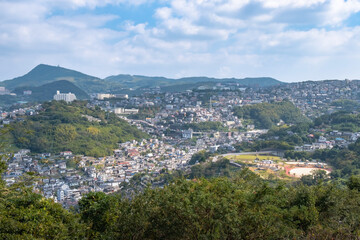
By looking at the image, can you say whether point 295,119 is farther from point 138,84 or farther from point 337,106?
point 138,84

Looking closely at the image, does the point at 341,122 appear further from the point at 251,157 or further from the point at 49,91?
the point at 49,91

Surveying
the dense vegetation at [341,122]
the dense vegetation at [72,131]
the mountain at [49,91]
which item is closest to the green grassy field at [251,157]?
the dense vegetation at [341,122]

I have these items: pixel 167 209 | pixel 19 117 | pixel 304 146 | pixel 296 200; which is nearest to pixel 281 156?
pixel 304 146

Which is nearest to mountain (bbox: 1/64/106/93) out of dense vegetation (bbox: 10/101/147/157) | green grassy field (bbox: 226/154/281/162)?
dense vegetation (bbox: 10/101/147/157)

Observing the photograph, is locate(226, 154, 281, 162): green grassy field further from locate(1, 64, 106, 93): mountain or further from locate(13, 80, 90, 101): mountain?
locate(1, 64, 106, 93): mountain

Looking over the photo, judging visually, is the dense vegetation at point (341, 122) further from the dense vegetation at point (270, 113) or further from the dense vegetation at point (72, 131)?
the dense vegetation at point (72, 131)

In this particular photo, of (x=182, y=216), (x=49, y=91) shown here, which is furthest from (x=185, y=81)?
(x=182, y=216)
